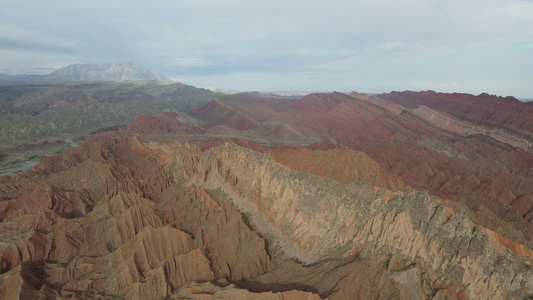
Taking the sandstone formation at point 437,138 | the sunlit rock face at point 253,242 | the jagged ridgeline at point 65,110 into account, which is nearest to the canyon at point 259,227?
the sunlit rock face at point 253,242

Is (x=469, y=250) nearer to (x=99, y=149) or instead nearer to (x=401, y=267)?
(x=401, y=267)

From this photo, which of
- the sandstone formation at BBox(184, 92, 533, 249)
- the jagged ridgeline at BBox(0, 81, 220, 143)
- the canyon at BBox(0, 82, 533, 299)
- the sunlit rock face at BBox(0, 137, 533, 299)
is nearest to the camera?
the sunlit rock face at BBox(0, 137, 533, 299)

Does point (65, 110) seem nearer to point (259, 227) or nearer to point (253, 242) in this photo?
point (259, 227)

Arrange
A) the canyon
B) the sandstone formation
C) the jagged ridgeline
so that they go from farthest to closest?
1. the jagged ridgeline
2. the sandstone formation
3. the canyon

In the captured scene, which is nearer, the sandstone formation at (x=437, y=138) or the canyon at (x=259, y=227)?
the canyon at (x=259, y=227)

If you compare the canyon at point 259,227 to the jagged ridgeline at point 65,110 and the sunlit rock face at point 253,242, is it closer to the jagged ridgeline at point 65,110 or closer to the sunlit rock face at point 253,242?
the sunlit rock face at point 253,242

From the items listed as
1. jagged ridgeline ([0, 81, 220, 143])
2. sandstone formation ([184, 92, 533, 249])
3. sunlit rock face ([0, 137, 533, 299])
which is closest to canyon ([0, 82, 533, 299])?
sunlit rock face ([0, 137, 533, 299])

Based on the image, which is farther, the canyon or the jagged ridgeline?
the jagged ridgeline

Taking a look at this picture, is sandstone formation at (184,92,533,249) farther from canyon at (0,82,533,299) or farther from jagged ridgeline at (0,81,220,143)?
jagged ridgeline at (0,81,220,143)

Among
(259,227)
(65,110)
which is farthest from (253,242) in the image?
(65,110)
